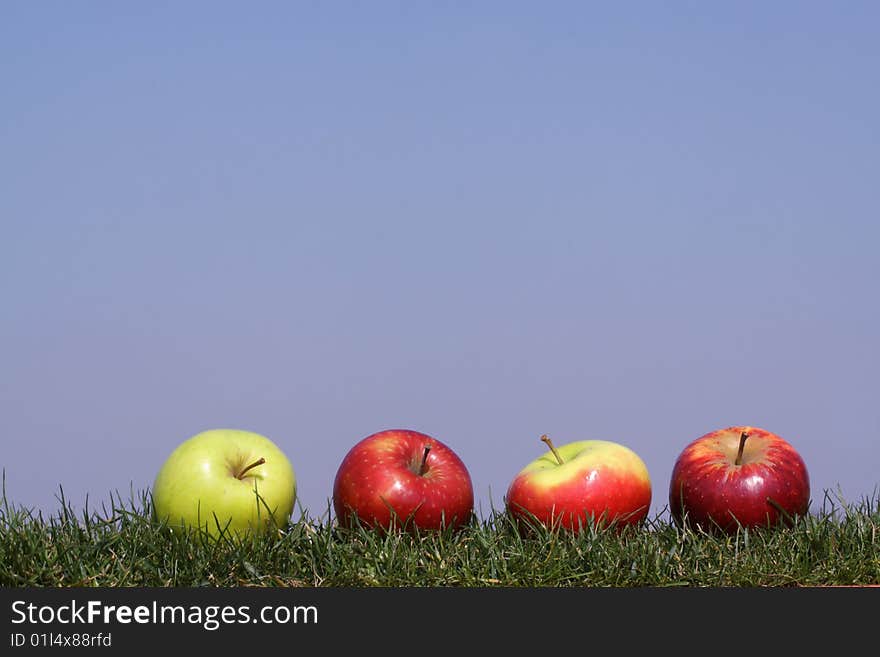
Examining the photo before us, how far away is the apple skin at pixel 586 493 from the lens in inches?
220

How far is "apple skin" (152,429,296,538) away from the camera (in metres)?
5.45

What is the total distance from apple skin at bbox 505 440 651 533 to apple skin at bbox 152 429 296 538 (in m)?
1.28

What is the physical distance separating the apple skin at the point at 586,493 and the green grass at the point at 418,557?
0.10m

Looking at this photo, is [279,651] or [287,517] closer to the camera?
[279,651]

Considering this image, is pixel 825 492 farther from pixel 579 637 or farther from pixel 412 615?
pixel 412 615

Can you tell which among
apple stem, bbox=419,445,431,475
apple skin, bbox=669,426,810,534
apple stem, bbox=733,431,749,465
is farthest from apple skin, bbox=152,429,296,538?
apple stem, bbox=733,431,749,465

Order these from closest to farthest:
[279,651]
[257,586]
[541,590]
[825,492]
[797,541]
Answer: [279,651], [541,590], [257,586], [797,541], [825,492]

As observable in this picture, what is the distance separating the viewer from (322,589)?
14.7 ft

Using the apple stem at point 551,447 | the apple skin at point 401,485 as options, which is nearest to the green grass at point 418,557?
the apple skin at point 401,485

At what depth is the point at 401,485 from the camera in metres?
5.50

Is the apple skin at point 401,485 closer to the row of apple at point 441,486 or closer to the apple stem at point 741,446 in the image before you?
the row of apple at point 441,486

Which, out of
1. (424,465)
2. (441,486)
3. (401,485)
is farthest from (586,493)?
(401,485)

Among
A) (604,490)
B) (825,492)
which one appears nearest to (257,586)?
(604,490)

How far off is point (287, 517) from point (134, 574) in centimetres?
92
